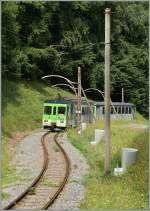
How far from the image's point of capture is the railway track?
1479cm

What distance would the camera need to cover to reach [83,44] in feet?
230

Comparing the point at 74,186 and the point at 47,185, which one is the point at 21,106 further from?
the point at 74,186

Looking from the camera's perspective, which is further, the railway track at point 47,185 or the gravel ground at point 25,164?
the gravel ground at point 25,164

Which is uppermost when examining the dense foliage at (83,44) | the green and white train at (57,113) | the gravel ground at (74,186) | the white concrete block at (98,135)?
the dense foliage at (83,44)

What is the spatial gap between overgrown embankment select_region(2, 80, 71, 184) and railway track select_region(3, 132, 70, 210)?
6.68m

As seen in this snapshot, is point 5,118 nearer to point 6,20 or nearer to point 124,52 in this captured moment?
point 6,20

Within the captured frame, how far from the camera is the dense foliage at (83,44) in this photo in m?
61.8

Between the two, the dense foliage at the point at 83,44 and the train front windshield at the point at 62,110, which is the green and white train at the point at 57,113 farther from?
the dense foliage at the point at 83,44

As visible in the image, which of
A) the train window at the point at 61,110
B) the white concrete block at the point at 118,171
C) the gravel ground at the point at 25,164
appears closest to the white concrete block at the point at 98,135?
the gravel ground at the point at 25,164

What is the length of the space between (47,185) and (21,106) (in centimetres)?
3172

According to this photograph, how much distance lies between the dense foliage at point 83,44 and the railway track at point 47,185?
2455cm

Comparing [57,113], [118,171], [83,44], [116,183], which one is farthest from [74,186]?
[83,44]

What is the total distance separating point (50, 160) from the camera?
79.2ft

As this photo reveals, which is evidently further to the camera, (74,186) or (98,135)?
(98,135)
